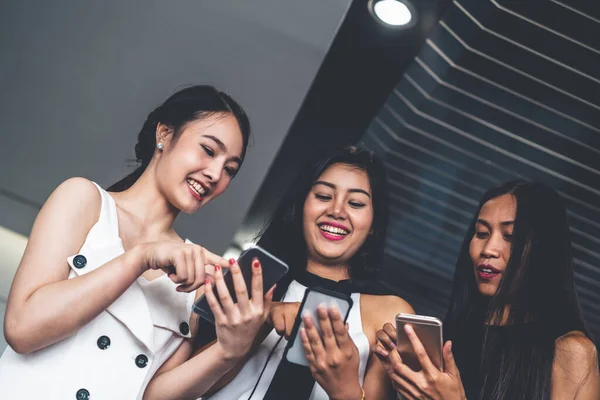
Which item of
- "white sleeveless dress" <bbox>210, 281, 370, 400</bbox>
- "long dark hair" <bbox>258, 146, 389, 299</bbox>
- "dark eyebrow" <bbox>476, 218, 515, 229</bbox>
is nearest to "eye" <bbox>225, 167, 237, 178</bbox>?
"long dark hair" <bbox>258, 146, 389, 299</bbox>

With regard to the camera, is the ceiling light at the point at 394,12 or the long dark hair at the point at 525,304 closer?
the long dark hair at the point at 525,304

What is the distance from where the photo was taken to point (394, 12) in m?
2.73

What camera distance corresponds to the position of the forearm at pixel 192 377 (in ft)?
5.46

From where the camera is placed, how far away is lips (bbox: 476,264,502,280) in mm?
2164

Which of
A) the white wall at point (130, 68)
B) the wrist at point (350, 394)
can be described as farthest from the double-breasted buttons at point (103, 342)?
the white wall at point (130, 68)

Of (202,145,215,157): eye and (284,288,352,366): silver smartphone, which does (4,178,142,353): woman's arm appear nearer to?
(284,288,352,366): silver smartphone

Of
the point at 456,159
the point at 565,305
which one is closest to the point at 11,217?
the point at 456,159

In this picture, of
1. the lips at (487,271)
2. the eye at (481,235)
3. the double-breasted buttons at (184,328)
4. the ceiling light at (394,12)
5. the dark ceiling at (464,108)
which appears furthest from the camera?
the dark ceiling at (464,108)

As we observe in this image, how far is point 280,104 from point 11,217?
280cm

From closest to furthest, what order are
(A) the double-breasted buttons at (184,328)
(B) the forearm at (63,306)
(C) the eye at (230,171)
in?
1. (B) the forearm at (63,306)
2. (A) the double-breasted buttons at (184,328)
3. (C) the eye at (230,171)

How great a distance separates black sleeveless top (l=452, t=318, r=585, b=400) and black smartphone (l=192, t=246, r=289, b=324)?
803mm

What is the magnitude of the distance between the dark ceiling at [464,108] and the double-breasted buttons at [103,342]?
6.01 feet

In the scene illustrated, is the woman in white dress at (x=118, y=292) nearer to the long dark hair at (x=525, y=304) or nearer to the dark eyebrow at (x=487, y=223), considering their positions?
the long dark hair at (x=525, y=304)

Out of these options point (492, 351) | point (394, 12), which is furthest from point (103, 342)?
point (394, 12)
